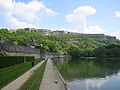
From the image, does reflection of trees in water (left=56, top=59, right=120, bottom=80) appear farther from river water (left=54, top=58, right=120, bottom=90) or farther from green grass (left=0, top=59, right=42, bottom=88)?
green grass (left=0, top=59, right=42, bottom=88)

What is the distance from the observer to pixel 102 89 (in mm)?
21891

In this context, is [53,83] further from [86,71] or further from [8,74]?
[86,71]

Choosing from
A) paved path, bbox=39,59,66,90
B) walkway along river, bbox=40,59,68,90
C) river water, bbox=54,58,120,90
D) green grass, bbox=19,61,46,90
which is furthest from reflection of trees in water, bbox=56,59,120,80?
green grass, bbox=19,61,46,90

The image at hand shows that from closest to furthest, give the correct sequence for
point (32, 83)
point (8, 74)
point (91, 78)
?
point (32, 83), point (8, 74), point (91, 78)

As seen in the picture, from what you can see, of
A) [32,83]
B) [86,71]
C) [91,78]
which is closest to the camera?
[32,83]

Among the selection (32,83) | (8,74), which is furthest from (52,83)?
(8,74)

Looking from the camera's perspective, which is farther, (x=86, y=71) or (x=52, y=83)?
(x=86, y=71)

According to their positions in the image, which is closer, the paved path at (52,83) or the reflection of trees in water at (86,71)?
the paved path at (52,83)

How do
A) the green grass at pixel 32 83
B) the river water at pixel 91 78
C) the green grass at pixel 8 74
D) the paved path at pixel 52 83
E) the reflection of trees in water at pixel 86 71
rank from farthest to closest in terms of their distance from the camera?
1. the reflection of trees in water at pixel 86 71
2. the river water at pixel 91 78
3. the green grass at pixel 8 74
4. the paved path at pixel 52 83
5. the green grass at pixel 32 83

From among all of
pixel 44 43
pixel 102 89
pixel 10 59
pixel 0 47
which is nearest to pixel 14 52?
pixel 0 47

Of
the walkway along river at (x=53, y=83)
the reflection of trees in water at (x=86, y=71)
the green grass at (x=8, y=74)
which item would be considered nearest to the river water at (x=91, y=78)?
the reflection of trees in water at (x=86, y=71)

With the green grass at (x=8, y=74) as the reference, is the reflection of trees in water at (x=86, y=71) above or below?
below

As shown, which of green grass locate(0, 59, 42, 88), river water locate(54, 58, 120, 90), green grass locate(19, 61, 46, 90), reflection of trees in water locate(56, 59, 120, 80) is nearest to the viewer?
green grass locate(19, 61, 46, 90)

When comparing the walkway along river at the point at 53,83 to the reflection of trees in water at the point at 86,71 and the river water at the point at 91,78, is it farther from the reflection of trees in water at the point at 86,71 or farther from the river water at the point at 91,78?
the reflection of trees in water at the point at 86,71
